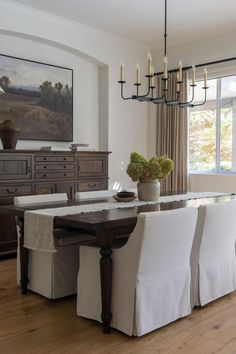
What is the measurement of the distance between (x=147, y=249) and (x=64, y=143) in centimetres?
329

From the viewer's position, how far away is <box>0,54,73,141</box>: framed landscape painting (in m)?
4.75

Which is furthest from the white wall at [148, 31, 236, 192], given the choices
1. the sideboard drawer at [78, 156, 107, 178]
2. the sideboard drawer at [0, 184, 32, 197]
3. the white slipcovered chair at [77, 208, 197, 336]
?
the white slipcovered chair at [77, 208, 197, 336]

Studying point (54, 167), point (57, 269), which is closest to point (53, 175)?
point (54, 167)

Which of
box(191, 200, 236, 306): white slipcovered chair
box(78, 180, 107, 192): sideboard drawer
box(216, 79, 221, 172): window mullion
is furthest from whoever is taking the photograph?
box(216, 79, 221, 172): window mullion

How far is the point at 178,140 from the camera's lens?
5957 mm

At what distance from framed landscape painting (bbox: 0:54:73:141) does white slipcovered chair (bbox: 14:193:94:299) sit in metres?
1.85

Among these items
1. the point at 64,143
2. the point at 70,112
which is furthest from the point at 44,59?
the point at 64,143

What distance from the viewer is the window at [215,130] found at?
5.64 meters

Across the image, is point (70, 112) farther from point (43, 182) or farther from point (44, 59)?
point (43, 182)

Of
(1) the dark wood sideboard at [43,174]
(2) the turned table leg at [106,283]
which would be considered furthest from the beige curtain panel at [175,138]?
(2) the turned table leg at [106,283]

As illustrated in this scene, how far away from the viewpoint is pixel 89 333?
8.40 feet

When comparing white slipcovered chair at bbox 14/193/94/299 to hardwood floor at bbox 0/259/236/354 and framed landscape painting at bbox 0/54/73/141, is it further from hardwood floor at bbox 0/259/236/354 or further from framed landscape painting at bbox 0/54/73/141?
framed landscape painting at bbox 0/54/73/141

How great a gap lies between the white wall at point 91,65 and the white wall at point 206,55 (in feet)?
1.82

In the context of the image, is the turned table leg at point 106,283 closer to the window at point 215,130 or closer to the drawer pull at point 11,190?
the drawer pull at point 11,190
